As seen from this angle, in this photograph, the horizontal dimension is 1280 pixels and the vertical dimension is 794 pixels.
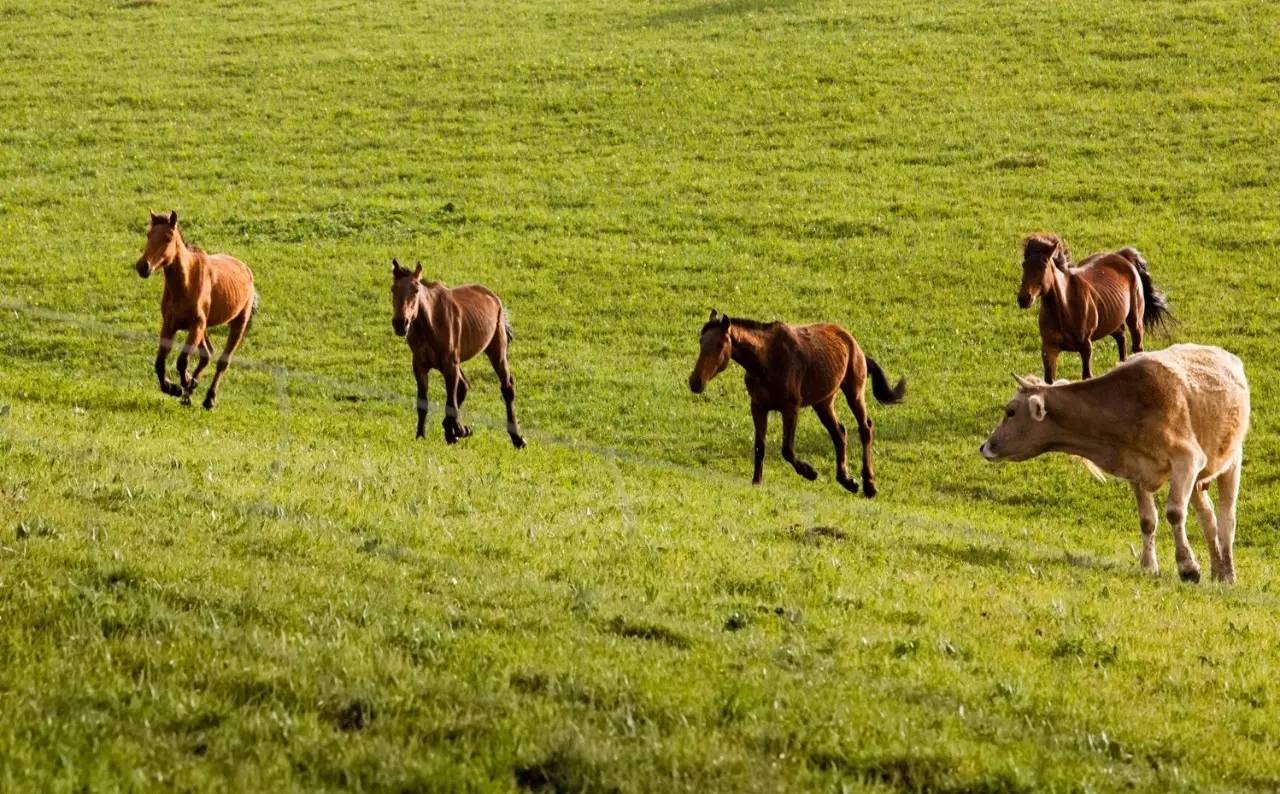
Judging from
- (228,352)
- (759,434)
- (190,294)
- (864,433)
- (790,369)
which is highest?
(190,294)

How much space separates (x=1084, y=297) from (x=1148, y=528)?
1107cm

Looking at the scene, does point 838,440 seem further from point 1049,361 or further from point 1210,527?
point 1049,361

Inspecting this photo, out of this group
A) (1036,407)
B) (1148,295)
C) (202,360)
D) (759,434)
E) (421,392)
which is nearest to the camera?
(1036,407)

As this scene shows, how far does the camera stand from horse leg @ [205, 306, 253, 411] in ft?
77.8

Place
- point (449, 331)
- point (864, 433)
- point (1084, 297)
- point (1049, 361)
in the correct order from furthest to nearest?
point (1084, 297) < point (1049, 361) < point (864, 433) < point (449, 331)

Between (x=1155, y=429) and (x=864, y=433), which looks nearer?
(x=1155, y=429)

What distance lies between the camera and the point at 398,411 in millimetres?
26344

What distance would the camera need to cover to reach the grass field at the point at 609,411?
29.4 ft

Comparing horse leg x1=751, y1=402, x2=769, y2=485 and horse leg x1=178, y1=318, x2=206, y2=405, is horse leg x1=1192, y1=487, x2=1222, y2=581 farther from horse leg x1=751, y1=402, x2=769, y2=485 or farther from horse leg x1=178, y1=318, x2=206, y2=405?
horse leg x1=178, y1=318, x2=206, y2=405

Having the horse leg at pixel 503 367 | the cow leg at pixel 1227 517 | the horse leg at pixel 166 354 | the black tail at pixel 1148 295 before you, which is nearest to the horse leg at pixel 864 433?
the horse leg at pixel 503 367

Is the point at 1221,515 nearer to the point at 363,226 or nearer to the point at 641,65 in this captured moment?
the point at 363,226

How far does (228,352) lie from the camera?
80.6ft

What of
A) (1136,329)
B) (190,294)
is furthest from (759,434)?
(1136,329)

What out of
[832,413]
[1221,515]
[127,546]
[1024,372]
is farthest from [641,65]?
[127,546]
